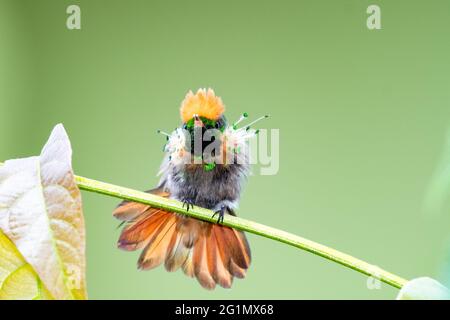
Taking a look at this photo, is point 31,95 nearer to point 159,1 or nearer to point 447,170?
point 159,1

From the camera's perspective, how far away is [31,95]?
2.05 m

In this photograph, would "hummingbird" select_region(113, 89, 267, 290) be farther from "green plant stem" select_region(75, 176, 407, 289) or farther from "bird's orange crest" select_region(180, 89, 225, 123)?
"green plant stem" select_region(75, 176, 407, 289)

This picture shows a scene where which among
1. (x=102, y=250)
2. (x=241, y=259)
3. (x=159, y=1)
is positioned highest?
(x=159, y=1)

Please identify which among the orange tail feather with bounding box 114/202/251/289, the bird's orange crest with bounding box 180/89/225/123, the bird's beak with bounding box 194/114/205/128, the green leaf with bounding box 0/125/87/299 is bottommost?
the orange tail feather with bounding box 114/202/251/289

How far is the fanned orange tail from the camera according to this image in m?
0.74

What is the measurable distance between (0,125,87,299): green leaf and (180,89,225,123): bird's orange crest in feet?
1.19

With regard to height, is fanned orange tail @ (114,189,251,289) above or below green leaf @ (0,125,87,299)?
below

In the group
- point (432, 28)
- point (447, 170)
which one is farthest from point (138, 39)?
point (447, 170)

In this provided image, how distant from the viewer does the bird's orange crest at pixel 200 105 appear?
70 centimetres

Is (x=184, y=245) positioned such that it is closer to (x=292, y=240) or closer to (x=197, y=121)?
(x=197, y=121)

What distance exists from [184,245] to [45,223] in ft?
1.62

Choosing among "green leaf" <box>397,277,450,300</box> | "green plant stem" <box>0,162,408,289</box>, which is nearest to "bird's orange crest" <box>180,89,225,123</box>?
"green plant stem" <box>0,162,408,289</box>

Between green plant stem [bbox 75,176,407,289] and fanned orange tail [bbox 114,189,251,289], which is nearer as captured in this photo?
green plant stem [bbox 75,176,407,289]
